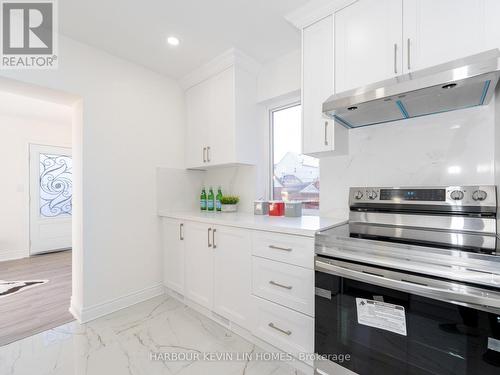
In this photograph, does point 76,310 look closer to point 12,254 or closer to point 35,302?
point 35,302

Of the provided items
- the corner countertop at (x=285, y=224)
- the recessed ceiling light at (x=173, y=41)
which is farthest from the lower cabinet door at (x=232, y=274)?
the recessed ceiling light at (x=173, y=41)

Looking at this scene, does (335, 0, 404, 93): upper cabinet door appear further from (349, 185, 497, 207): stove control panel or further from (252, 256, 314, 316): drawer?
(252, 256, 314, 316): drawer

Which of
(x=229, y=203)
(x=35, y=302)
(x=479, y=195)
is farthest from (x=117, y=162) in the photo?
(x=479, y=195)

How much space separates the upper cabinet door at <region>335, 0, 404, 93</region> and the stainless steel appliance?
74 cm

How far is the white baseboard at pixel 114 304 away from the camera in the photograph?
2.07m

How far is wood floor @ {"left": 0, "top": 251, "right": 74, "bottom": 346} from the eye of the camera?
196 centimetres

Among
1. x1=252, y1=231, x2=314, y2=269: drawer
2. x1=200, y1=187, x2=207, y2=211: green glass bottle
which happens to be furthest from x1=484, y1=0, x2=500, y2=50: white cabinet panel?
x1=200, y1=187, x2=207, y2=211: green glass bottle

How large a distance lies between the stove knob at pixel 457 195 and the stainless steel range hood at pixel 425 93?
489mm

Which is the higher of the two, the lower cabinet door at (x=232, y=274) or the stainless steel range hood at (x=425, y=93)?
the stainless steel range hood at (x=425, y=93)

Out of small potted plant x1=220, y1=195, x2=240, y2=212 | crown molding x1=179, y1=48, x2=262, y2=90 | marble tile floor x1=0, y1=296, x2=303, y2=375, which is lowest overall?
marble tile floor x1=0, y1=296, x2=303, y2=375

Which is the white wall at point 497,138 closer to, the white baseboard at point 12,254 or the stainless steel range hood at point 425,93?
the stainless steel range hood at point 425,93

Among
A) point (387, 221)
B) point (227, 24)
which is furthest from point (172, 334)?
point (227, 24)

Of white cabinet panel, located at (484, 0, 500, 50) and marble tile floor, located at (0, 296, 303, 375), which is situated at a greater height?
white cabinet panel, located at (484, 0, 500, 50)

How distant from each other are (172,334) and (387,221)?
1.75 metres
